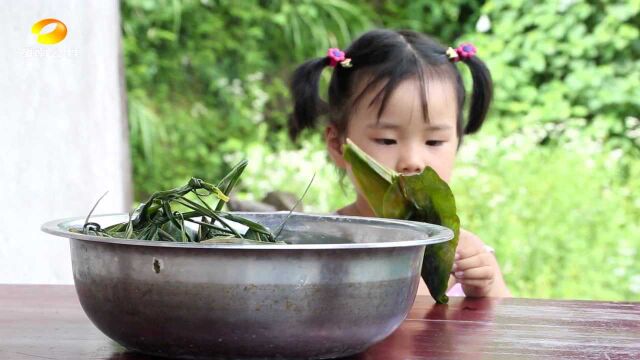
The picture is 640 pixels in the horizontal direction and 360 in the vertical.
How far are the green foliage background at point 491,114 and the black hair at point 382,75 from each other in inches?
55.1

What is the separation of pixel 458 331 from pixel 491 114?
13.3 ft

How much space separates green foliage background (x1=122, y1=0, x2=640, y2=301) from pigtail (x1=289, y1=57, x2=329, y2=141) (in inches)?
53.8

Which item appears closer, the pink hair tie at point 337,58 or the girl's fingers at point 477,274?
the girl's fingers at point 477,274

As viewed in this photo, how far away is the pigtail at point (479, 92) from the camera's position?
2525 millimetres

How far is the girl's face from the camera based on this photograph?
2.10 meters

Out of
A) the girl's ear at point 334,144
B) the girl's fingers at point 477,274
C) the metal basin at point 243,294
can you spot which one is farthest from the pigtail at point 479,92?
the metal basin at point 243,294

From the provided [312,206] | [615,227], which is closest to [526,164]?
[615,227]

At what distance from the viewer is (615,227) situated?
13.1ft

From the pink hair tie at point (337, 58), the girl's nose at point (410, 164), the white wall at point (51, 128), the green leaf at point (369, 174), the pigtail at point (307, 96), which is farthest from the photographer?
the pigtail at point (307, 96)

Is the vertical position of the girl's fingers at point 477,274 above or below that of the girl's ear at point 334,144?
below

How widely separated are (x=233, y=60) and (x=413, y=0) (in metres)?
1.06

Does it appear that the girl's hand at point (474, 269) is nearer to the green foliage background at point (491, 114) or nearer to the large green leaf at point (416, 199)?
the large green leaf at point (416, 199)

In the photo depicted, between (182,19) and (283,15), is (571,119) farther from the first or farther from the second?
(182,19)

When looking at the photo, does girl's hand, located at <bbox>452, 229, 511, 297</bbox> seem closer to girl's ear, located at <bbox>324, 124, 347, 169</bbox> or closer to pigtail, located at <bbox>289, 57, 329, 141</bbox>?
girl's ear, located at <bbox>324, 124, 347, 169</bbox>
